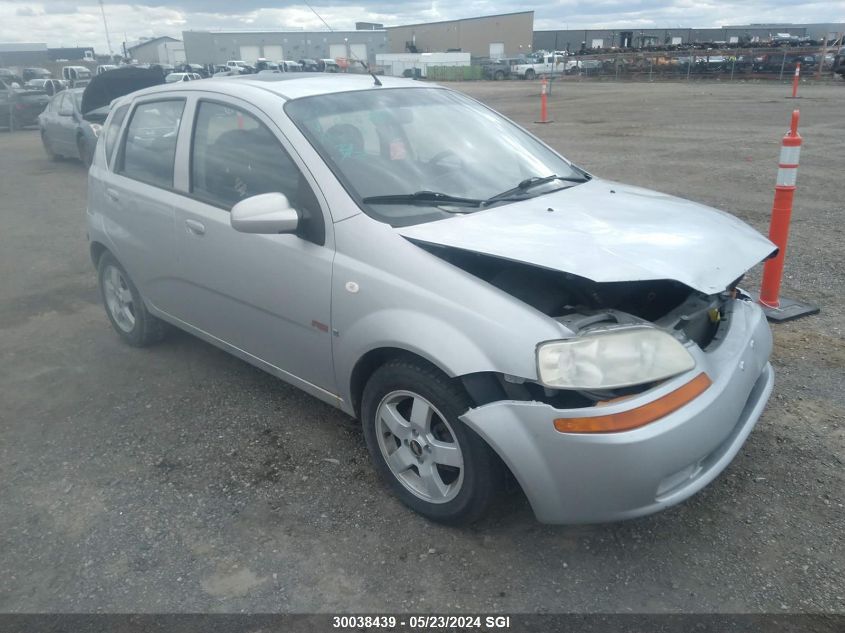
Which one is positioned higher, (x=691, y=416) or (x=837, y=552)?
(x=691, y=416)

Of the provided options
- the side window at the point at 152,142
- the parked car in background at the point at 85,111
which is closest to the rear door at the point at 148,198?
the side window at the point at 152,142

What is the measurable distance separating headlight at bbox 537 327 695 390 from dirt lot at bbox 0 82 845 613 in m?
0.81

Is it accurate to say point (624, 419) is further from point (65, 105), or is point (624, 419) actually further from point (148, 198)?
point (65, 105)

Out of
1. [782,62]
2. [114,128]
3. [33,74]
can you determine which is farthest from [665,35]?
[114,128]

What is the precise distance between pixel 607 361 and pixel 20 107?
2392cm

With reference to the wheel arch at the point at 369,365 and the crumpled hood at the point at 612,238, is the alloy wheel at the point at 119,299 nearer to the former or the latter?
the wheel arch at the point at 369,365

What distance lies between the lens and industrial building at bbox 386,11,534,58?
248 ft

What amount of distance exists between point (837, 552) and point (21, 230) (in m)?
9.08

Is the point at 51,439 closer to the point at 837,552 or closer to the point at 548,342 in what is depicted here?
the point at 548,342

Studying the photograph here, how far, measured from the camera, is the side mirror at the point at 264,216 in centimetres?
295

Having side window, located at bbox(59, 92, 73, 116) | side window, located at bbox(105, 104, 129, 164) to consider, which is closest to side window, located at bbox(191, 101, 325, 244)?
side window, located at bbox(105, 104, 129, 164)

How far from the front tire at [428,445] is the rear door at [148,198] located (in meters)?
1.79

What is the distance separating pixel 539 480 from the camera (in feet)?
8.05

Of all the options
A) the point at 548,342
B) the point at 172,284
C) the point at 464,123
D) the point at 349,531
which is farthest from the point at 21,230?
the point at 548,342
